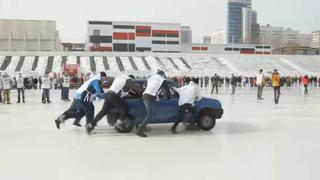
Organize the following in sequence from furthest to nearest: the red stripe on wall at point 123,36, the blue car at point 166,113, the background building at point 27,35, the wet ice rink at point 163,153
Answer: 1. the red stripe on wall at point 123,36
2. the background building at point 27,35
3. the blue car at point 166,113
4. the wet ice rink at point 163,153

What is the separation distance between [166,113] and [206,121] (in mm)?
1018

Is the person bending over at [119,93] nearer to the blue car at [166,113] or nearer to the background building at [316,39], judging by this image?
the blue car at [166,113]

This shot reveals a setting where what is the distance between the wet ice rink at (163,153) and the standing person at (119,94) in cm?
55

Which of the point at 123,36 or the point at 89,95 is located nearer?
the point at 89,95

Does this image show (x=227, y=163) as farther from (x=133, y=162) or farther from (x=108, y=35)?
(x=108, y=35)

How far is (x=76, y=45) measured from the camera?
367 ft

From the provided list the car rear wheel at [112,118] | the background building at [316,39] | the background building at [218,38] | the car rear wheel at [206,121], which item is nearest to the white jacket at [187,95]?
the car rear wheel at [206,121]

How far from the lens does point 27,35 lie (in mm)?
77875

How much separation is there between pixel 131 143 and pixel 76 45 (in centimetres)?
10600

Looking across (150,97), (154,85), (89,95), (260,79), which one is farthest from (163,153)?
(260,79)

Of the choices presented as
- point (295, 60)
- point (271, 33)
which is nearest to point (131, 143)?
point (295, 60)

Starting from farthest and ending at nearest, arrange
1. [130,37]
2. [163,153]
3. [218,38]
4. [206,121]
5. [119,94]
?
[218,38] < [130,37] < [206,121] < [119,94] < [163,153]

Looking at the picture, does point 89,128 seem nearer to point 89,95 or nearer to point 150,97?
point 89,95

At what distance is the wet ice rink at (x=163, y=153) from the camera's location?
230 inches
